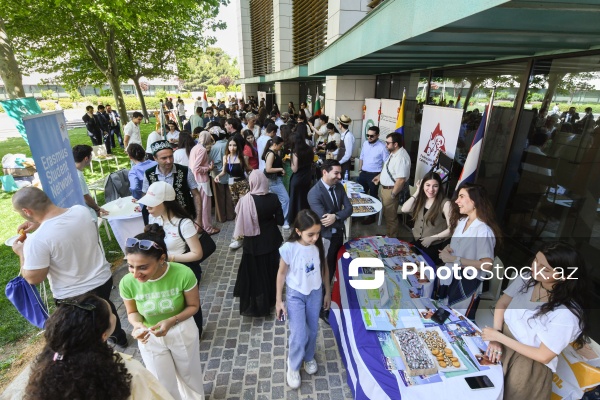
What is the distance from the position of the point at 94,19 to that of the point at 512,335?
1469 centimetres

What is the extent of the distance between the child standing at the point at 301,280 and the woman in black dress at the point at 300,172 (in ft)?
8.69

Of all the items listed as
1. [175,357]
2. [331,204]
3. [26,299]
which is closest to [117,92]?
[26,299]

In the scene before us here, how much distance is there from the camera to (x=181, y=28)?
1639 cm

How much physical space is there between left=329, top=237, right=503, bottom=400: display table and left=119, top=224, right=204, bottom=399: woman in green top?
4.46 feet

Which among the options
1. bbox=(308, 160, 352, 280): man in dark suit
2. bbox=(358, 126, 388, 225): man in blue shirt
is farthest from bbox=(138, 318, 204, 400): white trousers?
bbox=(358, 126, 388, 225): man in blue shirt

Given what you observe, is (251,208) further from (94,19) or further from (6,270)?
(94,19)

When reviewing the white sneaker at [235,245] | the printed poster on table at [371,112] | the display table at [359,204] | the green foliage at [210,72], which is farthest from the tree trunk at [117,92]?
the green foliage at [210,72]

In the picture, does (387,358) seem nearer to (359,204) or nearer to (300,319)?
(300,319)

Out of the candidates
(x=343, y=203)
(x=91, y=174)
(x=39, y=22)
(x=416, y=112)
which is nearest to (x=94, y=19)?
(x=39, y=22)

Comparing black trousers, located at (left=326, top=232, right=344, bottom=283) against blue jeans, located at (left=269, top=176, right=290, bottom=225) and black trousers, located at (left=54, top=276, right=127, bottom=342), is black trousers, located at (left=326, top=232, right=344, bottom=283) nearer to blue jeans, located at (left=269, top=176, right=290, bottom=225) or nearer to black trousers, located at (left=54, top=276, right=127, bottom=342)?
blue jeans, located at (left=269, top=176, right=290, bottom=225)

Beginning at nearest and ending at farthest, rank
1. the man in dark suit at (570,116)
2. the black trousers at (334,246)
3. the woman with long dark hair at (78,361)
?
the woman with long dark hair at (78,361) < the man in dark suit at (570,116) < the black trousers at (334,246)

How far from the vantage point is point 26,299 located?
282 cm

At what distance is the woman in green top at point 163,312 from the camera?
216 cm

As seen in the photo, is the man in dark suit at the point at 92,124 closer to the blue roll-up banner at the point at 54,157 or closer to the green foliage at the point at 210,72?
the blue roll-up banner at the point at 54,157
